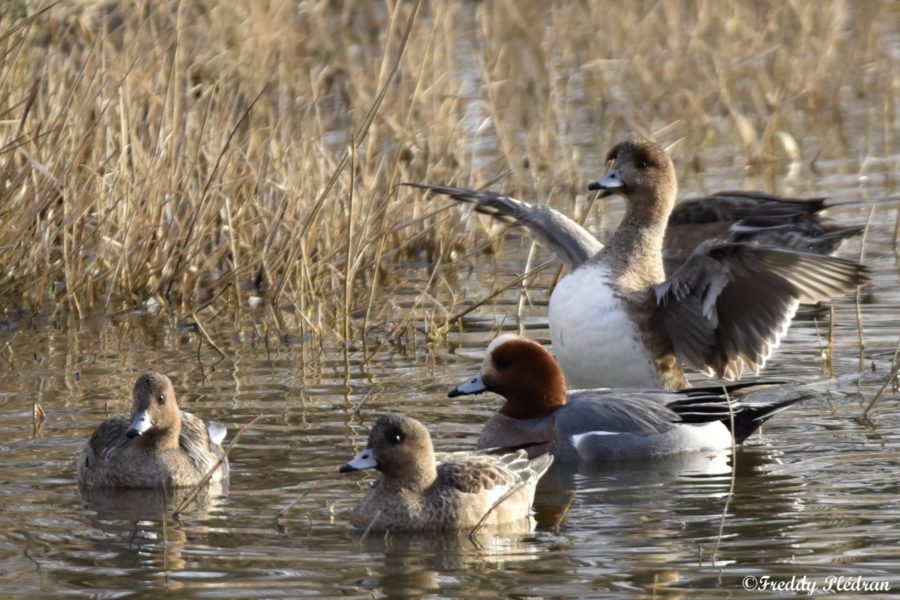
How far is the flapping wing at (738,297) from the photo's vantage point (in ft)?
20.2

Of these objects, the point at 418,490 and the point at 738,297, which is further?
the point at 738,297

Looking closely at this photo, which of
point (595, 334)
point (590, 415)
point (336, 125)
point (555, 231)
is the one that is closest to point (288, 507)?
point (590, 415)

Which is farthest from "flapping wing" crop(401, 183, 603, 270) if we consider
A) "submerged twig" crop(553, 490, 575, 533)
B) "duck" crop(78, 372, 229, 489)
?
"duck" crop(78, 372, 229, 489)

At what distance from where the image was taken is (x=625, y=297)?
21.1 feet

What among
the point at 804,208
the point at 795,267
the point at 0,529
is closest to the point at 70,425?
the point at 0,529

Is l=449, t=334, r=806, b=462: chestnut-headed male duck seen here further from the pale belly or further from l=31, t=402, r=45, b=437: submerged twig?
l=31, t=402, r=45, b=437: submerged twig

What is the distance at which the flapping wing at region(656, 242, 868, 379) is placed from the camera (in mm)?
6160

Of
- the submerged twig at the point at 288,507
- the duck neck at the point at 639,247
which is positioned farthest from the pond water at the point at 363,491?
the duck neck at the point at 639,247

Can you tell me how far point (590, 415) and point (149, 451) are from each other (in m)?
1.51

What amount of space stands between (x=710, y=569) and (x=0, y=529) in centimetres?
197

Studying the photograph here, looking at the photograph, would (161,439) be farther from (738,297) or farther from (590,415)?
(738,297)

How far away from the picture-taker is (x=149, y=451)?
5512mm

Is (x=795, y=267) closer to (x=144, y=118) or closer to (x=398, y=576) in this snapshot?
(x=398, y=576)

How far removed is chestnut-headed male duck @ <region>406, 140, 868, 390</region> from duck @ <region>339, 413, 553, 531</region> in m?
1.54
